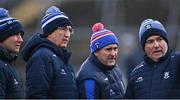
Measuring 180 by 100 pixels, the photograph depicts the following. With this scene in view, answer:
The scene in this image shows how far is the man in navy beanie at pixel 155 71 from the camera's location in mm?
7639

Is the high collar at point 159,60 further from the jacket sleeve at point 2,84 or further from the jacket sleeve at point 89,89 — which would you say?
the jacket sleeve at point 2,84

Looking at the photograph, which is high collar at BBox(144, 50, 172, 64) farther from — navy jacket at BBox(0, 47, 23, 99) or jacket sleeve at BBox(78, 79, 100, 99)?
navy jacket at BBox(0, 47, 23, 99)

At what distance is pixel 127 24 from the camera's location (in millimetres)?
16094

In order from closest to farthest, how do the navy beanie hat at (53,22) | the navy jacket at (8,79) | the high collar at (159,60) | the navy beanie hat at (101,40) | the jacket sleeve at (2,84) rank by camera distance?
the jacket sleeve at (2,84)
the navy jacket at (8,79)
the high collar at (159,60)
the navy beanie hat at (53,22)
the navy beanie hat at (101,40)

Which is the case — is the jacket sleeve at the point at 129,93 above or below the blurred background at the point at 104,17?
below

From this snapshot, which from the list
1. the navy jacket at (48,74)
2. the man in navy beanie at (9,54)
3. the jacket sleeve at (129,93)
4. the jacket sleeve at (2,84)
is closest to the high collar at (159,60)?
the jacket sleeve at (129,93)

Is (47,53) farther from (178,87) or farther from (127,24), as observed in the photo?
(127,24)

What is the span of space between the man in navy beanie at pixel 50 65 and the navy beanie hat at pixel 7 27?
0.23 m

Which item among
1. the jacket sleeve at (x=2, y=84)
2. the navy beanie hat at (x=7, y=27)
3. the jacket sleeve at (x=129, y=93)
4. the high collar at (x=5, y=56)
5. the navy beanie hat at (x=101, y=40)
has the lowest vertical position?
the jacket sleeve at (x=129, y=93)

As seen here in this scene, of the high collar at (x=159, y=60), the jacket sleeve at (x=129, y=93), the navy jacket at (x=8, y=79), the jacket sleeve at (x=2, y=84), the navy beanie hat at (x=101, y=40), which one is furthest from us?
the navy beanie hat at (x=101, y=40)

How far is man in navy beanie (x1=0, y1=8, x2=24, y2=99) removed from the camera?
7641mm

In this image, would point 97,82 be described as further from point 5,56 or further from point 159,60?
point 5,56

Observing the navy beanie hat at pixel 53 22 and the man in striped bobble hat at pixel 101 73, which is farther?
the navy beanie hat at pixel 53 22

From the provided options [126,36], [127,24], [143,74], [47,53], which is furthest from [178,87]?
[127,24]
